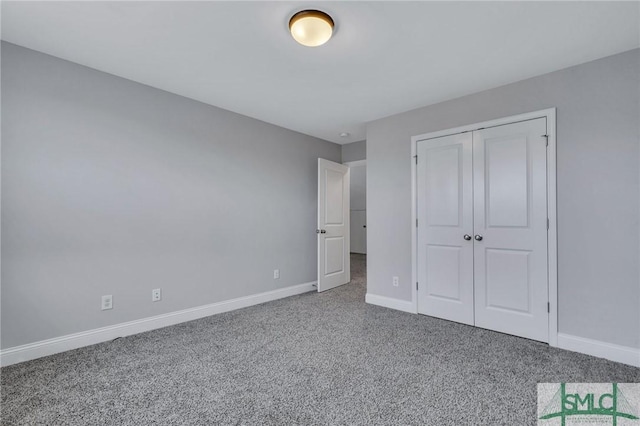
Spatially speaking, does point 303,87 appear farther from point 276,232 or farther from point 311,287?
point 311,287

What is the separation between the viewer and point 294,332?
9.36 ft

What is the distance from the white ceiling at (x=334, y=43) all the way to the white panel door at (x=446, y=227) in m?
0.63

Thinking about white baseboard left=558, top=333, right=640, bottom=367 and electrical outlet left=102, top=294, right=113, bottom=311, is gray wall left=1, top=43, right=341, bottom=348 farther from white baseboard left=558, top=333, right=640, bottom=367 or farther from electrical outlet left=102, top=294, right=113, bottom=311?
white baseboard left=558, top=333, right=640, bottom=367

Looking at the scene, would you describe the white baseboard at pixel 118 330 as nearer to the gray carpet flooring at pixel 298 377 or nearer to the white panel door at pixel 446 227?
the gray carpet flooring at pixel 298 377

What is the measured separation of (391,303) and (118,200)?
321cm

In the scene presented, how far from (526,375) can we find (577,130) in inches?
80.7

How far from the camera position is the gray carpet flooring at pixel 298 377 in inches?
64.7

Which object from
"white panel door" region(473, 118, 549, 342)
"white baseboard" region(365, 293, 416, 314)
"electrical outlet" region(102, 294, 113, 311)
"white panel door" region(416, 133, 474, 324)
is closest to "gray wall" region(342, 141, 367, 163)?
"white panel door" region(416, 133, 474, 324)

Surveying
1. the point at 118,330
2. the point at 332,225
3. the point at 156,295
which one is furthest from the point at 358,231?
the point at 118,330

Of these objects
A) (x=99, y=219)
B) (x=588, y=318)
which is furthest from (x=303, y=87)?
(x=588, y=318)

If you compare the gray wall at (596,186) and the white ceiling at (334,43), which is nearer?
the white ceiling at (334,43)

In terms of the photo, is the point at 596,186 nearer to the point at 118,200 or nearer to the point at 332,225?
the point at 332,225

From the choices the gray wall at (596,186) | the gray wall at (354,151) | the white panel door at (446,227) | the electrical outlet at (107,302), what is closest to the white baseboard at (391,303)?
the white panel door at (446,227)

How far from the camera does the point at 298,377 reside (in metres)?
2.03
